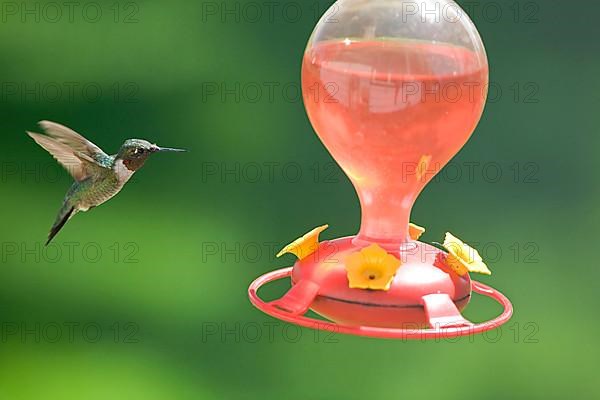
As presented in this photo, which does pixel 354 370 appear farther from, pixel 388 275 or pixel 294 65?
pixel 388 275

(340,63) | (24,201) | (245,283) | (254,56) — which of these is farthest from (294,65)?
(340,63)

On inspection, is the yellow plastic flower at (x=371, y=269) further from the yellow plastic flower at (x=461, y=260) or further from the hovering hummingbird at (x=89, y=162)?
the hovering hummingbird at (x=89, y=162)

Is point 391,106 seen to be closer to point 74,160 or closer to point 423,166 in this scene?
point 423,166

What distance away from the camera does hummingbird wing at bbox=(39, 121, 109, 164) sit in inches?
131

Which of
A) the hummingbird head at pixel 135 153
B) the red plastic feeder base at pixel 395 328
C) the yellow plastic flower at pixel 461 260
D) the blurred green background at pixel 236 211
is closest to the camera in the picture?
the red plastic feeder base at pixel 395 328

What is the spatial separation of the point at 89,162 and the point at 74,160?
0.16 ft

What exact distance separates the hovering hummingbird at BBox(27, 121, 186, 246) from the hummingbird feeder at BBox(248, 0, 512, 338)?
630 millimetres

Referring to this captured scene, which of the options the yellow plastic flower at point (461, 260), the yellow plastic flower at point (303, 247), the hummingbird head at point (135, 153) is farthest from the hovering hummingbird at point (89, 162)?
the yellow plastic flower at point (461, 260)

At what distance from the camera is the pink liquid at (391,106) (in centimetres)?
281

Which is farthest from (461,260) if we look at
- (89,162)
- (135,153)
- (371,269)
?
(89,162)

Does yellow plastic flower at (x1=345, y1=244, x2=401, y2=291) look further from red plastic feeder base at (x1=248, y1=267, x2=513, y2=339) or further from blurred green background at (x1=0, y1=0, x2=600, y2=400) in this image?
blurred green background at (x1=0, y1=0, x2=600, y2=400)

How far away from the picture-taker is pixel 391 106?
9.31ft

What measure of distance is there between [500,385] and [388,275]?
13.8 ft

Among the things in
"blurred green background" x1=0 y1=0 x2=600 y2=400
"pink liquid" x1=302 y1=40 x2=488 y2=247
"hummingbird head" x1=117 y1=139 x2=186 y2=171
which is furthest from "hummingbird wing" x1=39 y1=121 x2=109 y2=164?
"blurred green background" x1=0 y1=0 x2=600 y2=400
